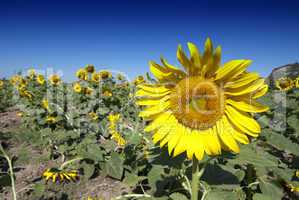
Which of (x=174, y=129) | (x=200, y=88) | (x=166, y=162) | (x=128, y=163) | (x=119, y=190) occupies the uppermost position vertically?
(x=200, y=88)

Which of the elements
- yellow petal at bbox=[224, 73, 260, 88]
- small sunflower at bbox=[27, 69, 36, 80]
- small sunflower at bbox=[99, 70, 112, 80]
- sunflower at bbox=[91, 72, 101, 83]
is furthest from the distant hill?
small sunflower at bbox=[27, 69, 36, 80]

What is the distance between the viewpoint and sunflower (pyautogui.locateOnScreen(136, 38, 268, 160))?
1459 millimetres

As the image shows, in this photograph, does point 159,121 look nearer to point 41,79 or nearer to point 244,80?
point 244,80

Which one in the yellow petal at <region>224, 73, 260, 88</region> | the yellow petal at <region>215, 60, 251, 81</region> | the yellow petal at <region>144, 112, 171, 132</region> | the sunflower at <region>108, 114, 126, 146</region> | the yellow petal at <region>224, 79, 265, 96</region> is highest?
the yellow petal at <region>215, 60, 251, 81</region>

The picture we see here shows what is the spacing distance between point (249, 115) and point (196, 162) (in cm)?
40

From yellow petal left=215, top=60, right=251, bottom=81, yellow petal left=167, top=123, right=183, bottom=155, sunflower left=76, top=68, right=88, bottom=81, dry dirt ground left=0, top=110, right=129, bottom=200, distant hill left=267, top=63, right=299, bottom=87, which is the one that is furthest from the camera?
sunflower left=76, top=68, right=88, bottom=81

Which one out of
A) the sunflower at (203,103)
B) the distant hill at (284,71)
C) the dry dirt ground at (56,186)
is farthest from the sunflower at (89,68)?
the sunflower at (203,103)

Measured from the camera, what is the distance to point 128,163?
320cm

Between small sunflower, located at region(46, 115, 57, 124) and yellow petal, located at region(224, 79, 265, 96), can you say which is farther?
small sunflower, located at region(46, 115, 57, 124)

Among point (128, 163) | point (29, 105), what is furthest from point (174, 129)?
point (29, 105)

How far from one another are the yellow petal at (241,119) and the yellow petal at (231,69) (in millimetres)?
222

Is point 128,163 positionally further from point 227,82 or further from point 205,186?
point 227,82

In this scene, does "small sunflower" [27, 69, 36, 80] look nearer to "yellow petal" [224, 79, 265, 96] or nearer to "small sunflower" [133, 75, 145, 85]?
"small sunflower" [133, 75, 145, 85]

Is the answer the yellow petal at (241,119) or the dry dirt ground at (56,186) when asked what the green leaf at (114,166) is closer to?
the dry dirt ground at (56,186)
